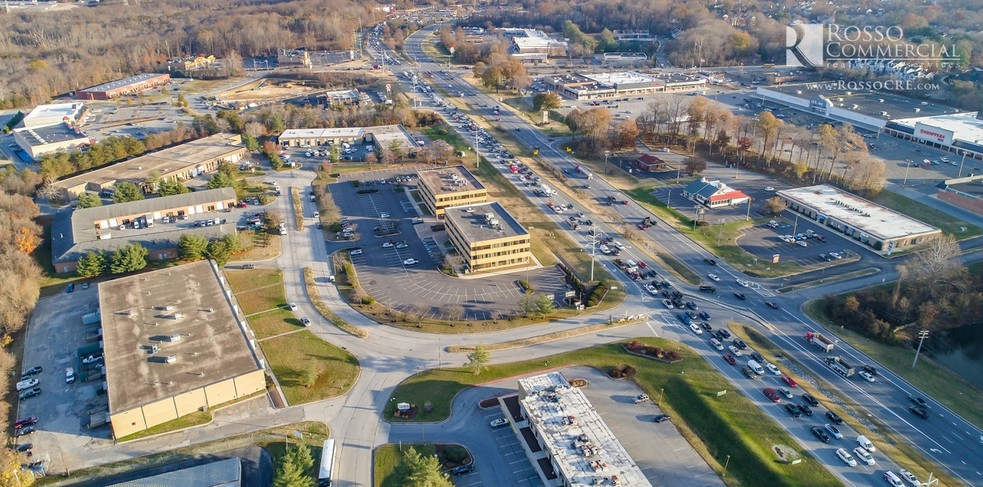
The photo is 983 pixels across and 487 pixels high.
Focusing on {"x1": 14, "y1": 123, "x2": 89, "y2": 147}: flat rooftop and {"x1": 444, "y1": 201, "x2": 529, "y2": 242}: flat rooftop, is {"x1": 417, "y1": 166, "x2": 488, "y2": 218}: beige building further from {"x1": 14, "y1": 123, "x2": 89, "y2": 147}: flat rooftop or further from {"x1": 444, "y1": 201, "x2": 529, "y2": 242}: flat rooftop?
{"x1": 14, "y1": 123, "x2": 89, "y2": 147}: flat rooftop

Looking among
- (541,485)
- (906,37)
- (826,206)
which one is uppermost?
(906,37)

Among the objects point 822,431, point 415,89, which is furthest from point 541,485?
point 415,89

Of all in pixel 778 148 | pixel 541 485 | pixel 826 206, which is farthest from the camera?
pixel 778 148

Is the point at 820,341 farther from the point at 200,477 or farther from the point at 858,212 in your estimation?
the point at 200,477

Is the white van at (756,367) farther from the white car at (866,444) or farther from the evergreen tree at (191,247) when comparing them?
the evergreen tree at (191,247)

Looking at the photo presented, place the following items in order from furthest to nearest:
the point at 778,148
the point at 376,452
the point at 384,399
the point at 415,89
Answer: the point at 415,89 → the point at 778,148 → the point at 384,399 → the point at 376,452

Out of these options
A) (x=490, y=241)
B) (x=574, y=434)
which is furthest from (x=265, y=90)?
(x=574, y=434)

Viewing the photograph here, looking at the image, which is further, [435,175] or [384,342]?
[435,175]

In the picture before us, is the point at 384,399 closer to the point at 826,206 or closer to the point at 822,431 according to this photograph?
the point at 822,431
